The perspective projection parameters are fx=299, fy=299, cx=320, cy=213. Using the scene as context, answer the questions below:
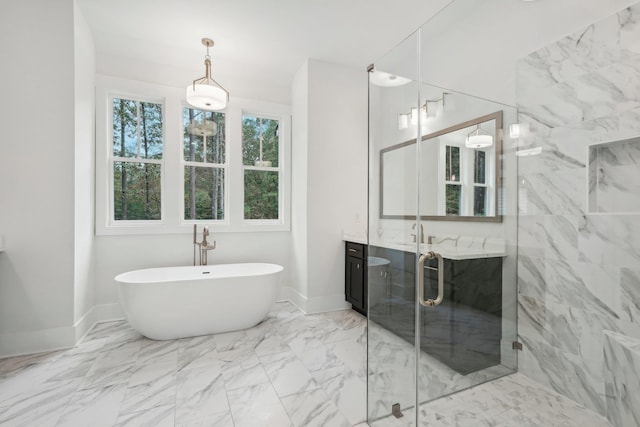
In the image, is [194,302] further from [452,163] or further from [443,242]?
[452,163]

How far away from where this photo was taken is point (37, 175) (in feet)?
7.93

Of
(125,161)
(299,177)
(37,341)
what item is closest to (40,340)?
(37,341)

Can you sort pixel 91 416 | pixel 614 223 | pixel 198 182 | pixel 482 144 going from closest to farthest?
pixel 614 223
pixel 482 144
pixel 91 416
pixel 198 182

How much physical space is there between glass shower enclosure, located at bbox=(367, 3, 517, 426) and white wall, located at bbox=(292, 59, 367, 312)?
6.12 ft

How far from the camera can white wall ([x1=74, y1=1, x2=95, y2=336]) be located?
259 centimetres

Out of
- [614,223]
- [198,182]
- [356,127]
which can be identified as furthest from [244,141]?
[614,223]

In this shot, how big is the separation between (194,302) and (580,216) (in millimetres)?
2685

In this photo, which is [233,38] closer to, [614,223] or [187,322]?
[187,322]

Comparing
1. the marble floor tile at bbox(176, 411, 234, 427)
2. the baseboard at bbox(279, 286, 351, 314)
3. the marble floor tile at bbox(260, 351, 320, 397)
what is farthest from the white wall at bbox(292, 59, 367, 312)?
the marble floor tile at bbox(176, 411, 234, 427)

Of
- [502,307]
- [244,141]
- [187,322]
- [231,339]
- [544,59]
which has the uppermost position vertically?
[244,141]

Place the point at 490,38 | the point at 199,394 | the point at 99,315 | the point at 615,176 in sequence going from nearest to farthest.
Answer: the point at 615,176
the point at 490,38
the point at 199,394
the point at 99,315

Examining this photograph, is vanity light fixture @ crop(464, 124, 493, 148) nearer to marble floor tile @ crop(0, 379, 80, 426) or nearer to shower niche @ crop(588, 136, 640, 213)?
shower niche @ crop(588, 136, 640, 213)

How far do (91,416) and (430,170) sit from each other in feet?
7.39

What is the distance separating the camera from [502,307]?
143 centimetres
